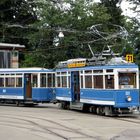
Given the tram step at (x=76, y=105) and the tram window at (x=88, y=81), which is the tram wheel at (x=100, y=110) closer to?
the tram window at (x=88, y=81)

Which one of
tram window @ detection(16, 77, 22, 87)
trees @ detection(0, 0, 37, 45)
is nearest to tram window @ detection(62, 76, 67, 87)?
tram window @ detection(16, 77, 22, 87)

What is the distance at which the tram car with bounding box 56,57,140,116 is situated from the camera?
2836 cm

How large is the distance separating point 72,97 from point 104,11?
91.6 feet

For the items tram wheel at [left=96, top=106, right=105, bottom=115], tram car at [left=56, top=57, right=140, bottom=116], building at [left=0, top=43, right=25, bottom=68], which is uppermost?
building at [left=0, top=43, right=25, bottom=68]

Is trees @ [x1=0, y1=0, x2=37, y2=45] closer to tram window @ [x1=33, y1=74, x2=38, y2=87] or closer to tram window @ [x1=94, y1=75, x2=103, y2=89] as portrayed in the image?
tram window @ [x1=33, y1=74, x2=38, y2=87]

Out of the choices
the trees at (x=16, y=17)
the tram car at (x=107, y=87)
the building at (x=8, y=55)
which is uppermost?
the trees at (x=16, y=17)

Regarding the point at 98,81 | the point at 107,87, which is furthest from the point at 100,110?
the point at 107,87

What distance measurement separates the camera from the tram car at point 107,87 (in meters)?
28.4

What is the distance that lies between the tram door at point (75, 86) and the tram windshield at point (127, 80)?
4.93 m

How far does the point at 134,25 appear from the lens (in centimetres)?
4384

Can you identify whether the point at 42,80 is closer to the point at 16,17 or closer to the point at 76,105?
the point at 76,105

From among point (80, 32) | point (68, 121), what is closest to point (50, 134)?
point (68, 121)

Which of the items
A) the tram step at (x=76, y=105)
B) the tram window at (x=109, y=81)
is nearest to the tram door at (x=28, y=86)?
the tram step at (x=76, y=105)

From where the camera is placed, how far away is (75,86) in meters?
33.5
